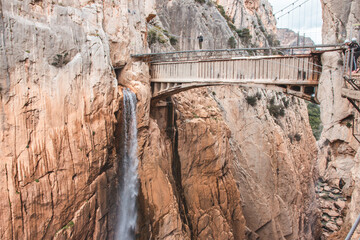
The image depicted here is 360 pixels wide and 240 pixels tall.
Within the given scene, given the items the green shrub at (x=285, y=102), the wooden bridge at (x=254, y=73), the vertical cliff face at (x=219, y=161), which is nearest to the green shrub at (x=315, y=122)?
the vertical cliff face at (x=219, y=161)

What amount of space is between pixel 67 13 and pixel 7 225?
24.0 ft

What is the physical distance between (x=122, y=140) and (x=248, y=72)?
21.7ft

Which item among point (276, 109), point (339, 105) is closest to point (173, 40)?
point (276, 109)

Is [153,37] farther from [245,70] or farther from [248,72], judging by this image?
[248,72]

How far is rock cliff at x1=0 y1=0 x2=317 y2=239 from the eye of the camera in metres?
7.95

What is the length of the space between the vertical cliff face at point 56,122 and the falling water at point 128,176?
2.75ft

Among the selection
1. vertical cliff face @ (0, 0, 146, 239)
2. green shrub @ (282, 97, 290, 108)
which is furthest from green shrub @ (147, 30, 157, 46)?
green shrub @ (282, 97, 290, 108)

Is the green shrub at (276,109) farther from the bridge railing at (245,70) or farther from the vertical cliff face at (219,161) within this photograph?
the bridge railing at (245,70)

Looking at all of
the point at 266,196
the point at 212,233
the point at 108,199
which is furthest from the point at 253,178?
the point at 108,199

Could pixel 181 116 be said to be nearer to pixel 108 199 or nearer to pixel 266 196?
pixel 108 199

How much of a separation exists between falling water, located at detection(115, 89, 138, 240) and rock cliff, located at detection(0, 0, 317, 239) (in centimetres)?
38

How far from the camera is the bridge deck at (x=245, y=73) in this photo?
10.5 m

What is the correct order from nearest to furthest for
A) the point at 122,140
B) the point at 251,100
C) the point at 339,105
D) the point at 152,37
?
the point at 339,105 < the point at 122,140 < the point at 152,37 < the point at 251,100

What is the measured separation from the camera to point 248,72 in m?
12.3
